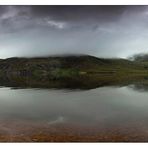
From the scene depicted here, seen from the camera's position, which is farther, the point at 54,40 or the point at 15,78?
the point at 15,78

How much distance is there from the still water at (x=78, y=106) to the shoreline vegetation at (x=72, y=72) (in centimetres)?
12

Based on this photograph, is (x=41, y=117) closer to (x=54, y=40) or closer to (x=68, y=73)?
(x=68, y=73)

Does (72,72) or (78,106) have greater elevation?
(72,72)

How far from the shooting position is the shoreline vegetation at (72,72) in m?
4.62

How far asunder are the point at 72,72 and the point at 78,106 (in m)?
0.47

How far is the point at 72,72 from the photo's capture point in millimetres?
4648

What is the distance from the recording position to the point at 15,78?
511 centimetres

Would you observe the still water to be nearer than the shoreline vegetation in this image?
Yes

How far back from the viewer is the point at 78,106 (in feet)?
15.5

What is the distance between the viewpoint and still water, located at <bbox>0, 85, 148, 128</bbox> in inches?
177

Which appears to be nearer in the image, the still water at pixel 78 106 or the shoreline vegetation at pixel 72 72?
the still water at pixel 78 106

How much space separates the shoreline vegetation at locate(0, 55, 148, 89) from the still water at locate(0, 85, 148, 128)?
0.12m

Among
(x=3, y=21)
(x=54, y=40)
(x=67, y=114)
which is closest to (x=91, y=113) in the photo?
(x=67, y=114)

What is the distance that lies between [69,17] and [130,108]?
4.77 feet
